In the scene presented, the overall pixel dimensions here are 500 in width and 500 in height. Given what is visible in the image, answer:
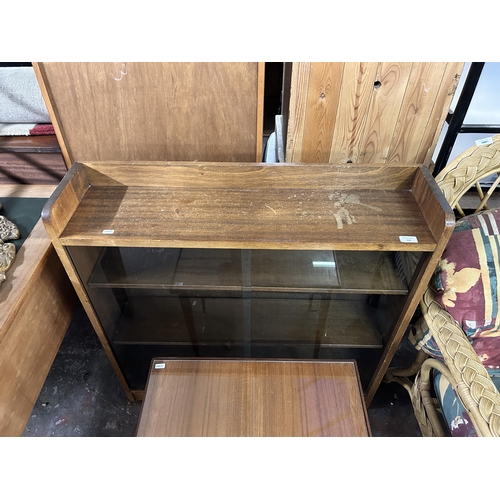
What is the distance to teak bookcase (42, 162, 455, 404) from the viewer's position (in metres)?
0.85

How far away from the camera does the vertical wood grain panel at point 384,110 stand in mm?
866

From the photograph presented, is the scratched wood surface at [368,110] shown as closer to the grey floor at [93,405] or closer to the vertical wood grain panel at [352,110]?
the vertical wood grain panel at [352,110]

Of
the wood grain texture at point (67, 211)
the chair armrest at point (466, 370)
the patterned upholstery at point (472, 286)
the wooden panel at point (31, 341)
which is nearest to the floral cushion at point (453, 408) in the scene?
the patterned upholstery at point (472, 286)

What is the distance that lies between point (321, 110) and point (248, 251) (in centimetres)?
40

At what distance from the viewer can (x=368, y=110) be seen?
3.03 feet

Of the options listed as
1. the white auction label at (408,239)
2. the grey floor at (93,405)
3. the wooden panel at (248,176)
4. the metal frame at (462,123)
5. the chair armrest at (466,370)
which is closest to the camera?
the chair armrest at (466,370)

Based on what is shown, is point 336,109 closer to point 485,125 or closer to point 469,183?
point 469,183

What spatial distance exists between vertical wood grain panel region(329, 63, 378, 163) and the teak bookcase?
8 centimetres

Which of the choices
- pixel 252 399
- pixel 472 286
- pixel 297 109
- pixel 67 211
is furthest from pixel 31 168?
pixel 472 286

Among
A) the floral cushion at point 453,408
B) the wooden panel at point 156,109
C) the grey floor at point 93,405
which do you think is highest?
the wooden panel at point 156,109

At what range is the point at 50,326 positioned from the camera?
43.0 inches

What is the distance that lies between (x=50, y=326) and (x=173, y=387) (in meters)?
0.43

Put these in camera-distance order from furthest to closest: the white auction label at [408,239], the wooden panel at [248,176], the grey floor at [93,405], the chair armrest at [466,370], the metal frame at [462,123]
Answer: the grey floor at [93,405], the metal frame at [462,123], the wooden panel at [248,176], the white auction label at [408,239], the chair armrest at [466,370]
